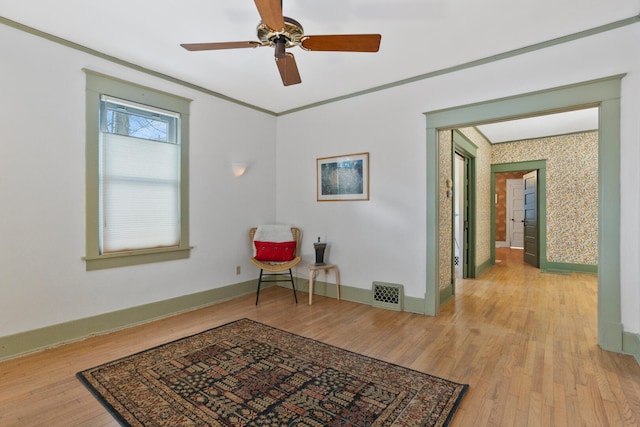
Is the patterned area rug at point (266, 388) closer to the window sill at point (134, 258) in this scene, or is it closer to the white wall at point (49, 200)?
the white wall at point (49, 200)

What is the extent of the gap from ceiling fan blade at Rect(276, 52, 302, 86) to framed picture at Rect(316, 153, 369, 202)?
63.1 inches

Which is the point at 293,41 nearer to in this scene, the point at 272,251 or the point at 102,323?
the point at 272,251

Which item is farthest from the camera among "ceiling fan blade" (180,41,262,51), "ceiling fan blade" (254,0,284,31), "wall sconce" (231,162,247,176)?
"wall sconce" (231,162,247,176)

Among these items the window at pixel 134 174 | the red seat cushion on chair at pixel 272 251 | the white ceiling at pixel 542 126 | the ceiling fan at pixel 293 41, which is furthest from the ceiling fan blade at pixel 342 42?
the white ceiling at pixel 542 126

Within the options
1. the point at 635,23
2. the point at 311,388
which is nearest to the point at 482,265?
the point at 635,23

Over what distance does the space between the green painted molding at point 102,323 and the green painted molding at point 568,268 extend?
599 cm

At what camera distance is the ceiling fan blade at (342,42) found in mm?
2014

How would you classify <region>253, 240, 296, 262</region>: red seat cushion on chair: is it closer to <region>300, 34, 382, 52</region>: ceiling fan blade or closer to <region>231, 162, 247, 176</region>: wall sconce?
<region>231, 162, 247, 176</region>: wall sconce

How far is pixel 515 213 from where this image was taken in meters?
9.33

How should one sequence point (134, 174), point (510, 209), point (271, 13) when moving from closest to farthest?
point (271, 13), point (134, 174), point (510, 209)

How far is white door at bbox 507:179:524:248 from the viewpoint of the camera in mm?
9242

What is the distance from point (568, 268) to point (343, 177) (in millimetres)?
5017

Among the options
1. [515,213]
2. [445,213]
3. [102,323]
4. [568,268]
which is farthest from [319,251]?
[515,213]

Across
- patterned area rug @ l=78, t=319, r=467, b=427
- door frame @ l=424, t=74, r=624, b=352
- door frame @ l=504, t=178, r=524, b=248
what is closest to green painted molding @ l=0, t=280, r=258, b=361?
patterned area rug @ l=78, t=319, r=467, b=427
